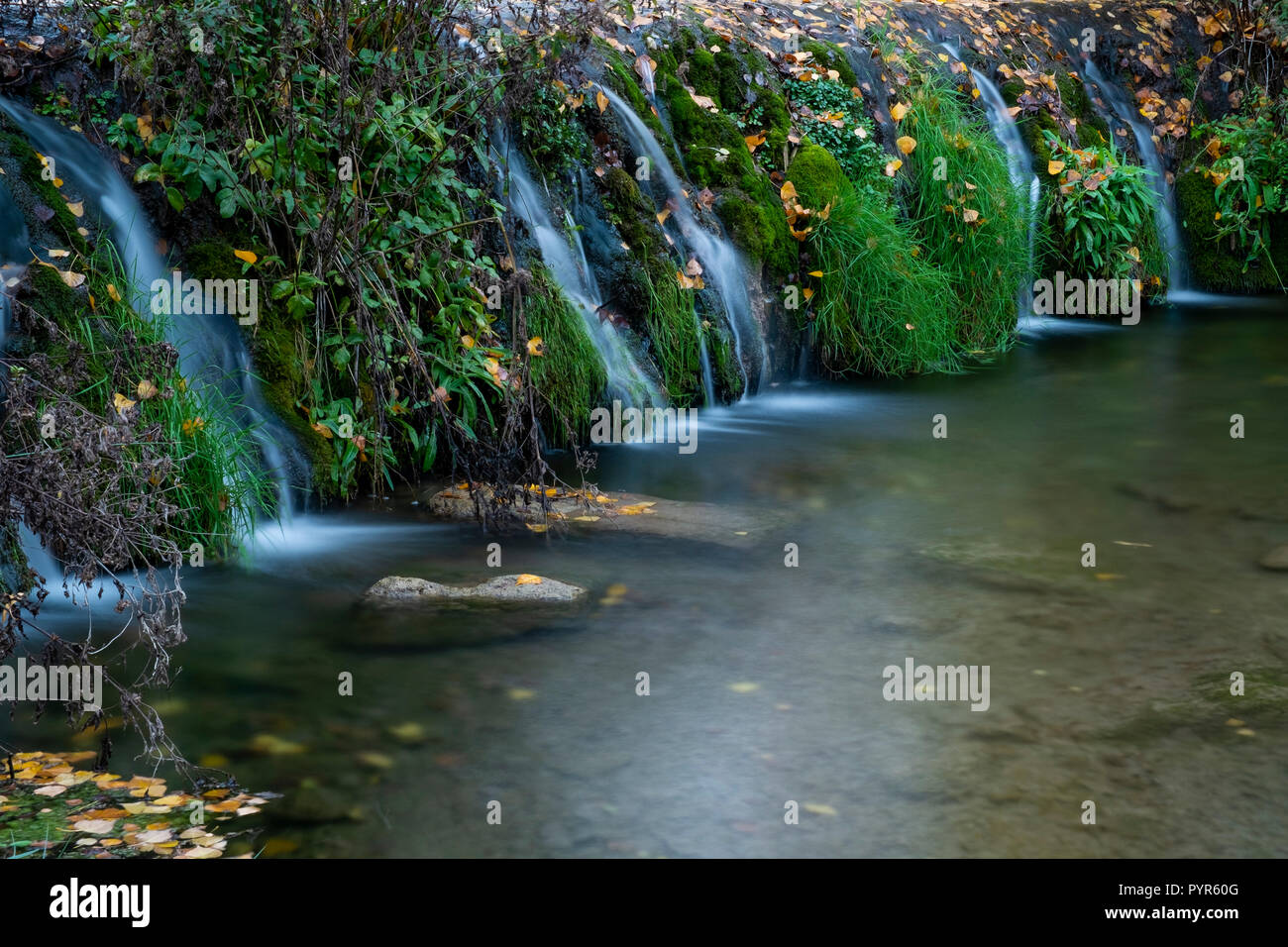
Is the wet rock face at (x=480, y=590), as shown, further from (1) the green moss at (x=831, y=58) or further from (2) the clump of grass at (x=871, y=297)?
(1) the green moss at (x=831, y=58)

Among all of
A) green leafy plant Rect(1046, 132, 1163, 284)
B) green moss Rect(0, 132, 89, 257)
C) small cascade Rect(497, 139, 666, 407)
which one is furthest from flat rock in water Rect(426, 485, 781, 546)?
green leafy plant Rect(1046, 132, 1163, 284)

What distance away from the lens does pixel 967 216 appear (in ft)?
29.6

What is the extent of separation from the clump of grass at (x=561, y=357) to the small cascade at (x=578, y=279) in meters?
0.15

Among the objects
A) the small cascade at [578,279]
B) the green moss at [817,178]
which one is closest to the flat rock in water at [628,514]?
the small cascade at [578,279]

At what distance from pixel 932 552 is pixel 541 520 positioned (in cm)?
160

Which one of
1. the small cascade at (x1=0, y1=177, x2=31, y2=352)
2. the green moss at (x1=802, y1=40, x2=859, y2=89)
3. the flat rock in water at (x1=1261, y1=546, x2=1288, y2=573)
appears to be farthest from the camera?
the green moss at (x1=802, y1=40, x2=859, y2=89)

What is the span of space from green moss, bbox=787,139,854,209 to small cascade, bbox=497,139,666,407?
1.84 metres

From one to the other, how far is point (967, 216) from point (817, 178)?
119cm

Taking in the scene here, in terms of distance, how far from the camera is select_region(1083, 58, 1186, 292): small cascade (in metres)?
11.1

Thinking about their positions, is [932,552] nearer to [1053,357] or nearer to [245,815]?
[245,815]

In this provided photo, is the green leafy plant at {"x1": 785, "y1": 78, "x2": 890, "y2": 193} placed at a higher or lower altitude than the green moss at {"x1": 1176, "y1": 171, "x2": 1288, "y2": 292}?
higher

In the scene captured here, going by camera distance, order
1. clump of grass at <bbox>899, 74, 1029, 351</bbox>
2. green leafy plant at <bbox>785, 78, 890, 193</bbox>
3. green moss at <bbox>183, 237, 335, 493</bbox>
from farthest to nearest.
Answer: clump of grass at <bbox>899, 74, 1029, 351</bbox> → green leafy plant at <bbox>785, 78, 890, 193</bbox> → green moss at <bbox>183, 237, 335, 493</bbox>

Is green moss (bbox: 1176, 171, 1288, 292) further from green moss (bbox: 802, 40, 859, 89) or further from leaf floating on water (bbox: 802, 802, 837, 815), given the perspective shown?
leaf floating on water (bbox: 802, 802, 837, 815)

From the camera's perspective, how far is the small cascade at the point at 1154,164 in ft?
36.6
